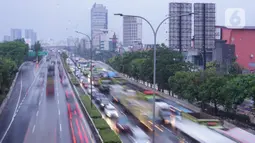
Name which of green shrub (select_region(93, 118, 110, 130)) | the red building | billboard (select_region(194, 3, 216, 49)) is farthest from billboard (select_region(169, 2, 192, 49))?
green shrub (select_region(93, 118, 110, 130))

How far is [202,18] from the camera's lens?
4991 cm

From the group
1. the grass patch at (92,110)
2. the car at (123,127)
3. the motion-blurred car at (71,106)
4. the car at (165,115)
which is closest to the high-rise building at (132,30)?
the motion-blurred car at (71,106)

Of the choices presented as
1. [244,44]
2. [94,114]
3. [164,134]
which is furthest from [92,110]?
[244,44]

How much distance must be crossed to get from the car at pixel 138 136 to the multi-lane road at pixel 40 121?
2.03 metres

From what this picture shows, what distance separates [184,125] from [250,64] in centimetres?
3642

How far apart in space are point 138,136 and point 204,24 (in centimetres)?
3480

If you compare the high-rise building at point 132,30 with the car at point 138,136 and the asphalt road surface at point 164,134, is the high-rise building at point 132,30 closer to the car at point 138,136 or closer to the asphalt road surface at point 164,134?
the asphalt road surface at point 164,134

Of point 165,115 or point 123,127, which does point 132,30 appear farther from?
point 123,127

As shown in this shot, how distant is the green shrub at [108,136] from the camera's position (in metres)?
16.3

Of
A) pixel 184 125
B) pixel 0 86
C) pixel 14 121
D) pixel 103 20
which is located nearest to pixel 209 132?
pixel 184 125

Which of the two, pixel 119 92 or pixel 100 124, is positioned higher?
pixel 119 92

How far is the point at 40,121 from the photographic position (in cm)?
2422

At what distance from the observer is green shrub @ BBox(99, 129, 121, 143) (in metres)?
16.3

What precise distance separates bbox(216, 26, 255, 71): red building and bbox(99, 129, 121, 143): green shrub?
38.2m
